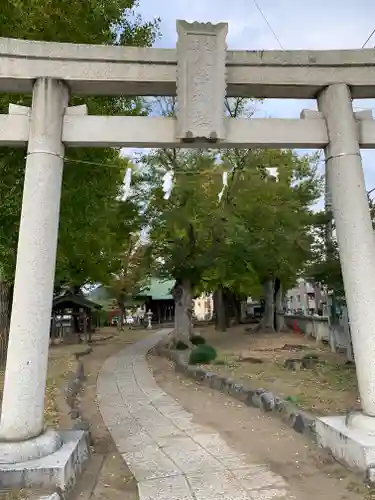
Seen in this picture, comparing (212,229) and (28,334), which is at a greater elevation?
(212,229)

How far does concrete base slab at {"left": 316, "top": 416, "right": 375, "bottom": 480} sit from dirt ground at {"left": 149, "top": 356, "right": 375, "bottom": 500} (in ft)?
0.43

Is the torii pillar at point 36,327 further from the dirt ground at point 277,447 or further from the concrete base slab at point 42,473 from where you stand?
the dirt ground at point 277,447

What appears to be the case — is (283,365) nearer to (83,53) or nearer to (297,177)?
(83,53)

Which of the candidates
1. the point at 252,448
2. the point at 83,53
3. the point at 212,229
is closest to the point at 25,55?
the point at 83,53

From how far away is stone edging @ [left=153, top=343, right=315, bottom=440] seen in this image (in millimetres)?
6934

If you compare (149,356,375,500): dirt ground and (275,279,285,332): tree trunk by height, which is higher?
(275,279,285,332): tree trunk

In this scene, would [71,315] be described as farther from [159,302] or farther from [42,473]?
[42,473]

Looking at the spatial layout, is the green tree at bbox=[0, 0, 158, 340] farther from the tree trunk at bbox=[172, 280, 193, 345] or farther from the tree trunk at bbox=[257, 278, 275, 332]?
the tree trunk at bbox=[257, 278, 275, 332]

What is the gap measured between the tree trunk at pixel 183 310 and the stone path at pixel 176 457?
27.9 feet

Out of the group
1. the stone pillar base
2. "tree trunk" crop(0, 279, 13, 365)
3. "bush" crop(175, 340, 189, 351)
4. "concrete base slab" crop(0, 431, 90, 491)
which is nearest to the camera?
"concrete base slab" crop(0, 431, 90, 491)

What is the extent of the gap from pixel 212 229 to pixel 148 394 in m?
8.94

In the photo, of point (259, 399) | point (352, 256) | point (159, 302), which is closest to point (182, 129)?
point (352, 256)

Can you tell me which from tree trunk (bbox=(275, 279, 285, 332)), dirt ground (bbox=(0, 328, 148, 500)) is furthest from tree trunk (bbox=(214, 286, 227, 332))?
dirt ground (bbox=(0, 328, 148, 500))

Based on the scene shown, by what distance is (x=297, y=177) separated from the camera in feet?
84.2
